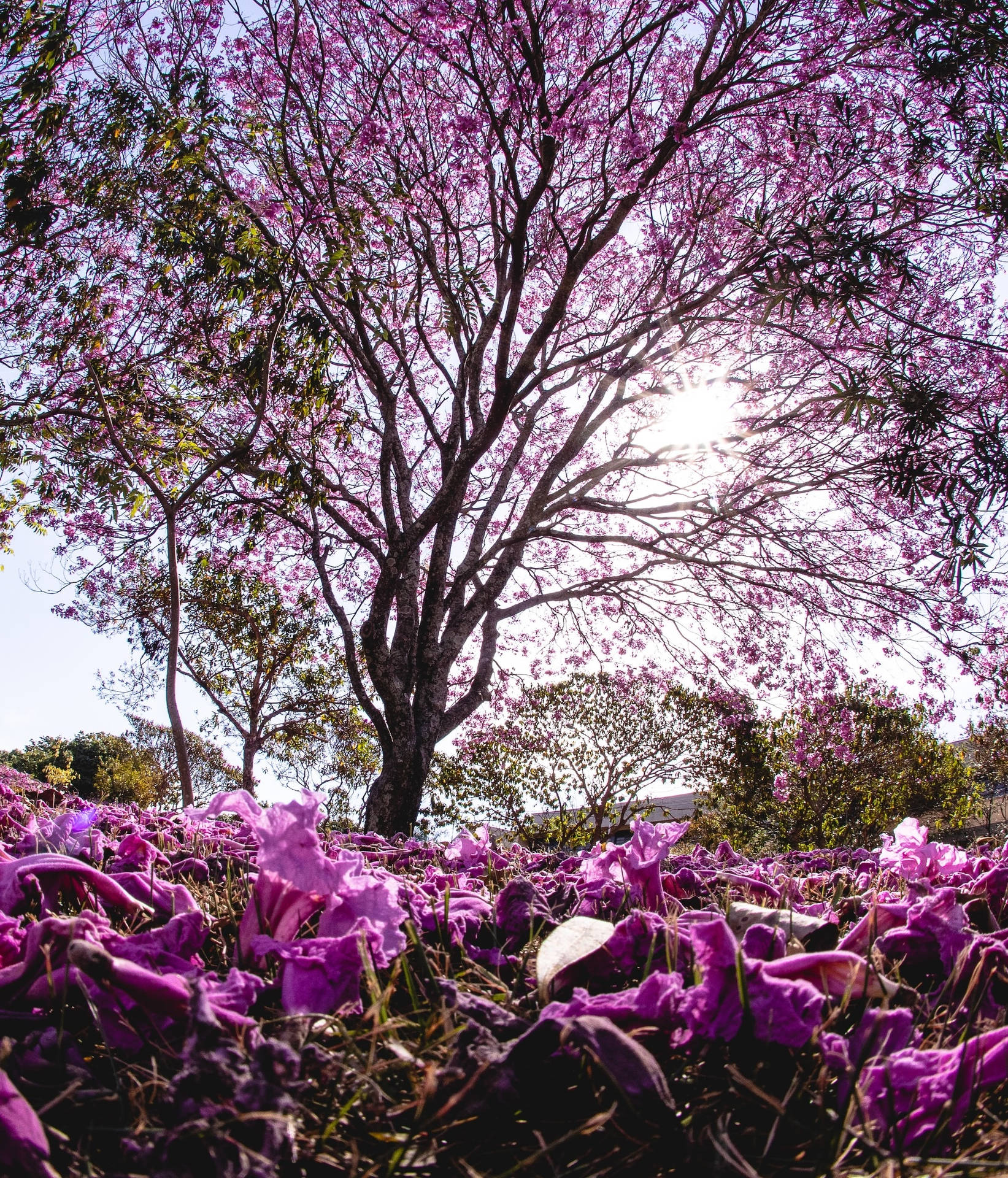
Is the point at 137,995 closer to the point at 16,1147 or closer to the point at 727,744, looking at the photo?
the point at 16,1147

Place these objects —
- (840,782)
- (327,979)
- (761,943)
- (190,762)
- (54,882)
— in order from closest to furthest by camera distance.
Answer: (327,979) < (761,943) < (54,882) < (840,782) < (190,762)

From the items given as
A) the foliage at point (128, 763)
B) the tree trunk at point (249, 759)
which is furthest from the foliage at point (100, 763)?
the tree trunk at point (249, 759)

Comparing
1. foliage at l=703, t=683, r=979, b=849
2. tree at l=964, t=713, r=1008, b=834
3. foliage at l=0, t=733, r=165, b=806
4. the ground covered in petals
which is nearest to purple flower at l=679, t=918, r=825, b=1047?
the ground covered in petals

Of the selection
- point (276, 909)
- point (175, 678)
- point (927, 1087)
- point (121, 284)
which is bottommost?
point (927, 1087)

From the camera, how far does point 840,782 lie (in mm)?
14547

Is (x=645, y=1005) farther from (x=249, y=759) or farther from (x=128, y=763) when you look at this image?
(x=128, y=763)

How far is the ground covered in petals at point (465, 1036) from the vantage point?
0.63 m

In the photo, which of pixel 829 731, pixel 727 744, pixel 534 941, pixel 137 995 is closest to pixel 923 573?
pixel 829 731

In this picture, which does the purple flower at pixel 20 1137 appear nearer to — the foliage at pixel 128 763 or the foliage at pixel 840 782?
the foliage at pixel 840 782

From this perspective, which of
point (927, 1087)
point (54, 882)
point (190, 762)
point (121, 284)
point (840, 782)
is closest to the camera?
point (927, 1087)

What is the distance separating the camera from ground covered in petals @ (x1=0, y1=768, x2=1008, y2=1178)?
63 centimetres

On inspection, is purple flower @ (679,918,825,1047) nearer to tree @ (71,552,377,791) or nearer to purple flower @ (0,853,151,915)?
purple flower @ (0,853,151,915)

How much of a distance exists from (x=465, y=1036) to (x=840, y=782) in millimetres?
15586

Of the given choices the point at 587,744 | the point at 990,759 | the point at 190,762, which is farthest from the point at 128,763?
the point at 990,759
